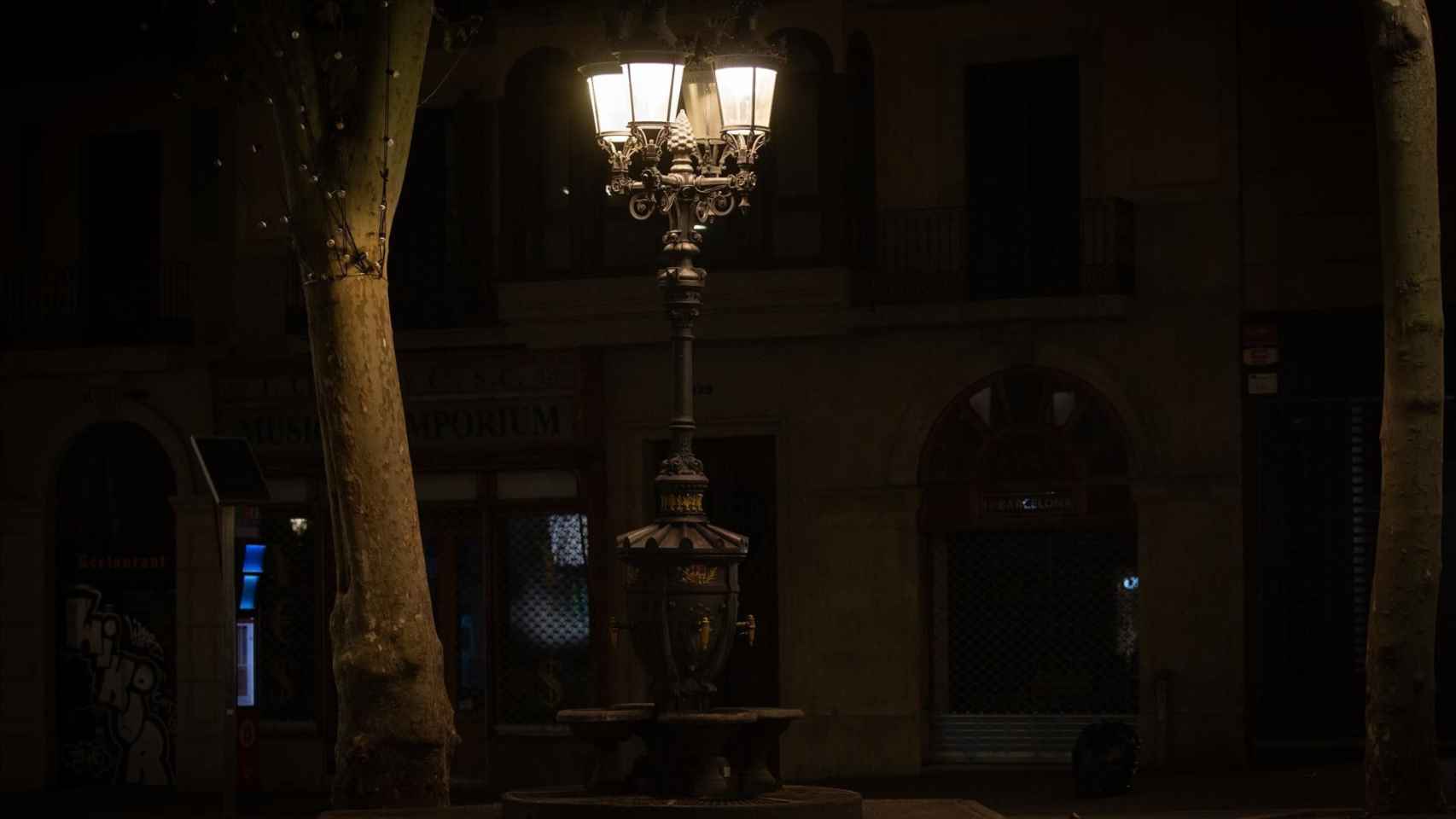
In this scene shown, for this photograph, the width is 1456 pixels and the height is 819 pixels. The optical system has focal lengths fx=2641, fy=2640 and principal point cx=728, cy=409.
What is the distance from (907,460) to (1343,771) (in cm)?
514

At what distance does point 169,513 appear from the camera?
27.0 m

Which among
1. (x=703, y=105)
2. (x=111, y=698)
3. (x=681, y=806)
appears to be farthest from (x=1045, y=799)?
(x=111, y=698)

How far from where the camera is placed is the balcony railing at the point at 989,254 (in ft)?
77.9

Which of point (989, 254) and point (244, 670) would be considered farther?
point (989, 254)

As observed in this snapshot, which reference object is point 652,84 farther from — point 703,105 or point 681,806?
point 681,806

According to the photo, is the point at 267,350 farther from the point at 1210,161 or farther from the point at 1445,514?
the point at 1445,514

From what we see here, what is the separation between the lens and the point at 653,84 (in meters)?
14.3

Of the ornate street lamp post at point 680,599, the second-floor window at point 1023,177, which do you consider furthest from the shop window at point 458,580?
the ornate street lamp post at point 680,599

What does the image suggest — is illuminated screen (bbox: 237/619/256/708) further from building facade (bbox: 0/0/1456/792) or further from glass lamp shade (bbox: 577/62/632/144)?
glass lamp shade (bbox: 577/62/632/144)

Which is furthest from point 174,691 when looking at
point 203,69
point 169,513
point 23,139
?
point 203,69

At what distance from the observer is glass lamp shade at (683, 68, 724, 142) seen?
1470 centimetres

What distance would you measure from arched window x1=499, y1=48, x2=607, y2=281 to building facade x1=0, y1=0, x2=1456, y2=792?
4 centimetres

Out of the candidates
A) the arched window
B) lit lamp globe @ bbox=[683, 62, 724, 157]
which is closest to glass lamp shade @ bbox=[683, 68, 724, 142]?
lit lamp globe @ bbox=[683, 62, 724, 157]

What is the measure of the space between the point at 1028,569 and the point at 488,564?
5285 mm
